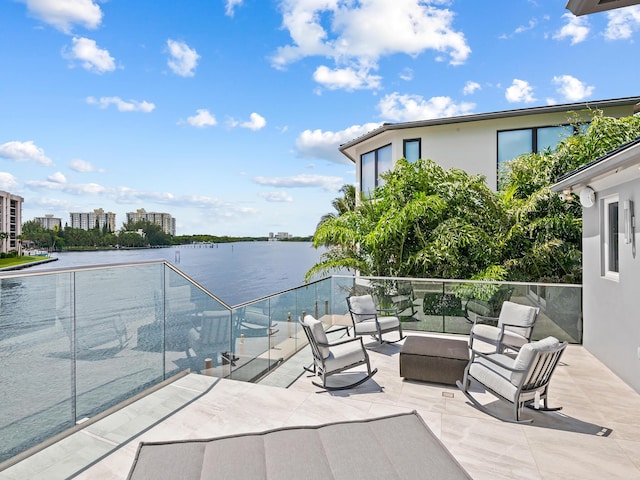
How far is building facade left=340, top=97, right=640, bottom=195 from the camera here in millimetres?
10336

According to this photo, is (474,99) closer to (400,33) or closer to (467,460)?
(400,33)

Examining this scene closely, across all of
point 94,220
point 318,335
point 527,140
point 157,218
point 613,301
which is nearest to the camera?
point 318,335

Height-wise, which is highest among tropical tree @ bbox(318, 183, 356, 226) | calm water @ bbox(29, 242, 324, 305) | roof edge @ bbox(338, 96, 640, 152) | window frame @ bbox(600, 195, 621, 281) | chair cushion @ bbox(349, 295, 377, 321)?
roof edge @ bbox(338, 96, 640, 152)

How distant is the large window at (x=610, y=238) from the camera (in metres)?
5.77

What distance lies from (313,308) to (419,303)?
7.27 ft

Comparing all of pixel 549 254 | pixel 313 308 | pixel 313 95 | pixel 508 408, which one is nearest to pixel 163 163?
pixel 313 95

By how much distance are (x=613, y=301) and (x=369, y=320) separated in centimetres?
372

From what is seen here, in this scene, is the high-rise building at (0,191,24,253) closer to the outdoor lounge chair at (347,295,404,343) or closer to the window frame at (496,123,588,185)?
the outdoor lounge chair at (347,295,404,343)

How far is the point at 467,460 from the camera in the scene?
2926mm

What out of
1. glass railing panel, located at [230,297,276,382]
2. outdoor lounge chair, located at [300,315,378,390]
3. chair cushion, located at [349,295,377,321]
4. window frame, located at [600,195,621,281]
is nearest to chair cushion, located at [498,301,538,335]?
window frame, located at [600,195,621,281]

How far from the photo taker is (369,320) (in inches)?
275

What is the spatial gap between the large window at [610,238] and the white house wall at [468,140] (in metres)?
5.63

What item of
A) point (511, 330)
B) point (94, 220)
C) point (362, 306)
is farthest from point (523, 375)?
point (94, 220)

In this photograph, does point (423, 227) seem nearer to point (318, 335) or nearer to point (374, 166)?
point (374, 166)
